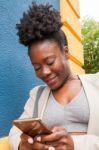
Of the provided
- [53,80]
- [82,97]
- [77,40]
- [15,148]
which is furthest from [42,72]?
[77,40]

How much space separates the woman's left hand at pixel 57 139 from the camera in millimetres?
2056

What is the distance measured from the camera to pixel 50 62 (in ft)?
7.58

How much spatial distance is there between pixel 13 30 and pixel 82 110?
0.88 meters

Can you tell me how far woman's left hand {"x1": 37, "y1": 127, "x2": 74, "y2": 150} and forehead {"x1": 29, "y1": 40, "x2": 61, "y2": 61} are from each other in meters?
0.46

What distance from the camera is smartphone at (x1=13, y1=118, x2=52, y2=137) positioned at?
1.98 meters

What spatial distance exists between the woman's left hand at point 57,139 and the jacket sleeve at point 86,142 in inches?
3.4

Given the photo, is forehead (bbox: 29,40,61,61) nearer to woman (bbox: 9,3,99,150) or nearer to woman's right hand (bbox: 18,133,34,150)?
woman (bbox: 9,3,99,150)

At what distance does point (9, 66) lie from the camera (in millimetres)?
2758

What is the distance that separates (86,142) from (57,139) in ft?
0.69

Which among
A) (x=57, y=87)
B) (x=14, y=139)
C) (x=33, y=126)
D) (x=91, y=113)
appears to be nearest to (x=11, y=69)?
(x=57, y=87)

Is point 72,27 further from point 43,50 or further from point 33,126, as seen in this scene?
point 33,126

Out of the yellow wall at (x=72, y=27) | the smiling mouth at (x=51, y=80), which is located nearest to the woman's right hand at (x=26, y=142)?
the smiling mouth at (x=51, y=80)

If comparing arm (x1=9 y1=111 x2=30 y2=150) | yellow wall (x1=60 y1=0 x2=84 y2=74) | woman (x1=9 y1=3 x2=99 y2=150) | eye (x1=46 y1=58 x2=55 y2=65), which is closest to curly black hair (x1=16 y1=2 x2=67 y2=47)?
woman (x1=9 y1=3 x2=99 y2=150)

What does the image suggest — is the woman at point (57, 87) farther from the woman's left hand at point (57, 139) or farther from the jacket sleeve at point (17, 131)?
the woman's left hand at point (57, 139)
